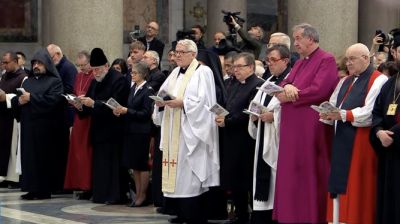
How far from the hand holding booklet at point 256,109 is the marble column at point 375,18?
1218cm

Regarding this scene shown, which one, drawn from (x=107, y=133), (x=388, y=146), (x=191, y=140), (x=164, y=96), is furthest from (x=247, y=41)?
(x=388, y=146)

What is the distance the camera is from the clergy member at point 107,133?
1567cm

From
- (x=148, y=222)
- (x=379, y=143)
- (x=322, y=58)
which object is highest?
(x=322, y=58)

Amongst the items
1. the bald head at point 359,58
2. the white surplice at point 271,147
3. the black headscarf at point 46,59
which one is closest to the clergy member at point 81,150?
the black headscarf at point 46,59

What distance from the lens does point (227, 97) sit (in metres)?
13.4

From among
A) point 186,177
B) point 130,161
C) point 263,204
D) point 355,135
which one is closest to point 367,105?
point 355,135

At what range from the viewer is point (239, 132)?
42.6 feet

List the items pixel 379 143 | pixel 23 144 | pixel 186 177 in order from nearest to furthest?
pixel 379 143 → pixel 186 177 → pixel 23 144

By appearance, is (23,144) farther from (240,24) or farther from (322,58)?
(322,58)

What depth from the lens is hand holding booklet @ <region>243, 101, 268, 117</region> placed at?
39.3 ft

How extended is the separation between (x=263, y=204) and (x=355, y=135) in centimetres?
150

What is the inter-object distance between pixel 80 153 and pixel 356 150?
237 inches

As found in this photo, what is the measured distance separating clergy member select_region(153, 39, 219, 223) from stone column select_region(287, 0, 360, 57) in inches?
314

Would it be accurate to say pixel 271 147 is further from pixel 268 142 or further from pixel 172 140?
pixel 172 140
